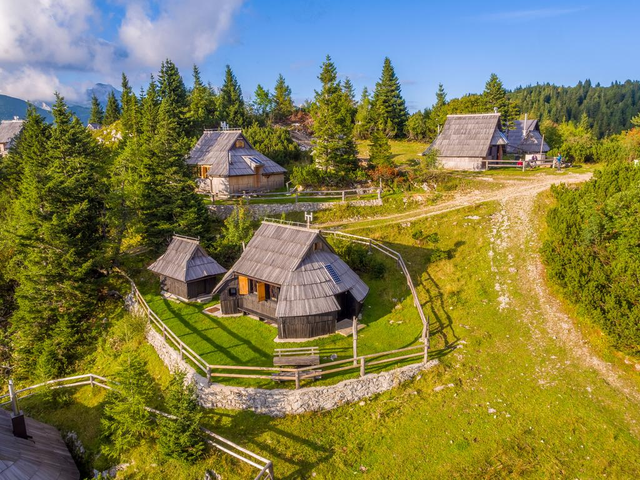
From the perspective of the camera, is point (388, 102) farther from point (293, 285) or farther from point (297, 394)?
point (297, 394)

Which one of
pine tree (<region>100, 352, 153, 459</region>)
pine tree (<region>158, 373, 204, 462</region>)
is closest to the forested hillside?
pine tree (<region>158, 373, 204, 462</region>)

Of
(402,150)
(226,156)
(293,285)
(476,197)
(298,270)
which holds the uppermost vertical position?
(402,150)

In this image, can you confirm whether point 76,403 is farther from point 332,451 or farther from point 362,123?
point 362,123

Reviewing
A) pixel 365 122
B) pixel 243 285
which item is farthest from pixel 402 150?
pixel 243 285

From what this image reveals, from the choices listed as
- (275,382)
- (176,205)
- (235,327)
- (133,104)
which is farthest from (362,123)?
(275,382)

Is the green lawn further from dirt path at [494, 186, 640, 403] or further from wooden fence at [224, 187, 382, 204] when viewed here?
dirt path at [494, 186, 640, 403]
